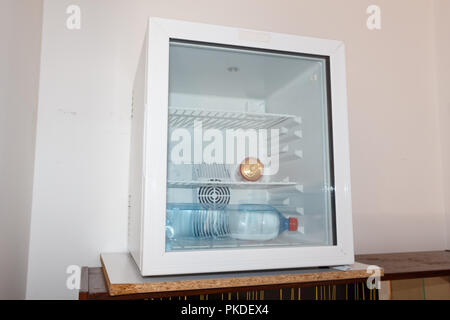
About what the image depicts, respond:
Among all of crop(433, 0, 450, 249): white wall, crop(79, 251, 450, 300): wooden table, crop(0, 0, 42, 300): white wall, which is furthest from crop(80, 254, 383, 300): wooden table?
crop(433, 0, 450, 249): white wall

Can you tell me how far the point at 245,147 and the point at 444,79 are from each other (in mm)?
1368

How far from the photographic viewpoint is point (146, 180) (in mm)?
983

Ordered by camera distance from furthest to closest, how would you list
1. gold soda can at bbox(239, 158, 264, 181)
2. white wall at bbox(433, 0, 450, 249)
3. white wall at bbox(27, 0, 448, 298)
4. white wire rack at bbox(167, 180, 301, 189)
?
white wall at bbox(433, 0, 450, 249) → white wall at bbox(27, 0, 448, 298) → gold soda can at bbox(239, 158, 264, 181) → white wire rack at bbox(167, 180, 301, 189)

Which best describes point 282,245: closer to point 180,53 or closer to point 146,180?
point 146,180

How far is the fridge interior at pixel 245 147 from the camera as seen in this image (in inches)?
44.9

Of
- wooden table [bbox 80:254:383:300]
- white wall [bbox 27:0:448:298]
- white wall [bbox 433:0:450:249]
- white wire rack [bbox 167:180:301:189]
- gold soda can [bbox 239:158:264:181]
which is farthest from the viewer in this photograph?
white wall [bbox 433:0:450:249]

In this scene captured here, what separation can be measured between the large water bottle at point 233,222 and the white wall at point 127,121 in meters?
0.40

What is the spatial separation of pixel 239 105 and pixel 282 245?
0.52m

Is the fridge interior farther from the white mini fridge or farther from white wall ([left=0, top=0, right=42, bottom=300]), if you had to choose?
white wall ([left=0, top=0, right=42, bottom=300])

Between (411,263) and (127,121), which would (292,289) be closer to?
(411,263)

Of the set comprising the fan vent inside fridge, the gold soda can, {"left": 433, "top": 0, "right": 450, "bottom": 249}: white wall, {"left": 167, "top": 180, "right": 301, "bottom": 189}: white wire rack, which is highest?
{"left": 433, "top": 0, "right": 450, "bottom": 249}: white wall

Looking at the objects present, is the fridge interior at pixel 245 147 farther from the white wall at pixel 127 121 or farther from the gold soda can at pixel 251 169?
the white wall at pixel 127 121

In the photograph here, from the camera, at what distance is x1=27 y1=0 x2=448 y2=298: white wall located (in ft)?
Answer: 4.55

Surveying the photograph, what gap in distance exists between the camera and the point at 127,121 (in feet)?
4.92
